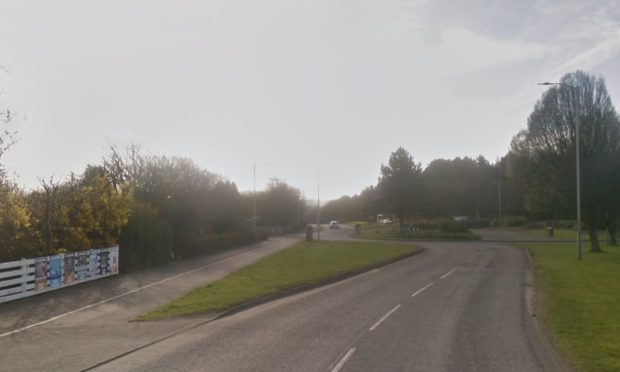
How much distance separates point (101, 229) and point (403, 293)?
1615 cm

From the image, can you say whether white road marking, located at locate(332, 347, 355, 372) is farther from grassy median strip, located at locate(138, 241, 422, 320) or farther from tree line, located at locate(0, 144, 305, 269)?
tree line, located at locate(0, 144, 305, 269)

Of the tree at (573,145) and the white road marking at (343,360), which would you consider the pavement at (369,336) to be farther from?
the tree at (573,145)

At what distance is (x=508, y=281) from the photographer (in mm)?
25125

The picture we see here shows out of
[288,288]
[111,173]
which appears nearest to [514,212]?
[111,173]

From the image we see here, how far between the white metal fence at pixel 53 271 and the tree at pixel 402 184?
49.7m

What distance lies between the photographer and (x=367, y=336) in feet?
41.0

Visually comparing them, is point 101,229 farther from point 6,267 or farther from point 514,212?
point 514,212

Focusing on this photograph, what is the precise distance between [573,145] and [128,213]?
31.4 metres

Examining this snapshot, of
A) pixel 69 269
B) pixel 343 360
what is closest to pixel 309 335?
pixel 343 360

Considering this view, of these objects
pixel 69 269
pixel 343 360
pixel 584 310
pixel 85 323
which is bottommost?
pixel 85 323

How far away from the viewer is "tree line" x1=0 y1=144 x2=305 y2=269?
23.4m

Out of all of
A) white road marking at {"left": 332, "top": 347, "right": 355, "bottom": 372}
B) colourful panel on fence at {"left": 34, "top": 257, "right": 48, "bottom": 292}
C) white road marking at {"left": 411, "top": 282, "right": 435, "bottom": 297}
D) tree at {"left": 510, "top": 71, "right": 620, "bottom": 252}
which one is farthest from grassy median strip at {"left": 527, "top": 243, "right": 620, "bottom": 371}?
colourful panel on fence at {"left": 34, "top": 257, "right": 48, "bottom": 292}

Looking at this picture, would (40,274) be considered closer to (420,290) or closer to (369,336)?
(420,290)

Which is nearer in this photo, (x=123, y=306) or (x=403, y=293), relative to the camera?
(x=123, y=306)
